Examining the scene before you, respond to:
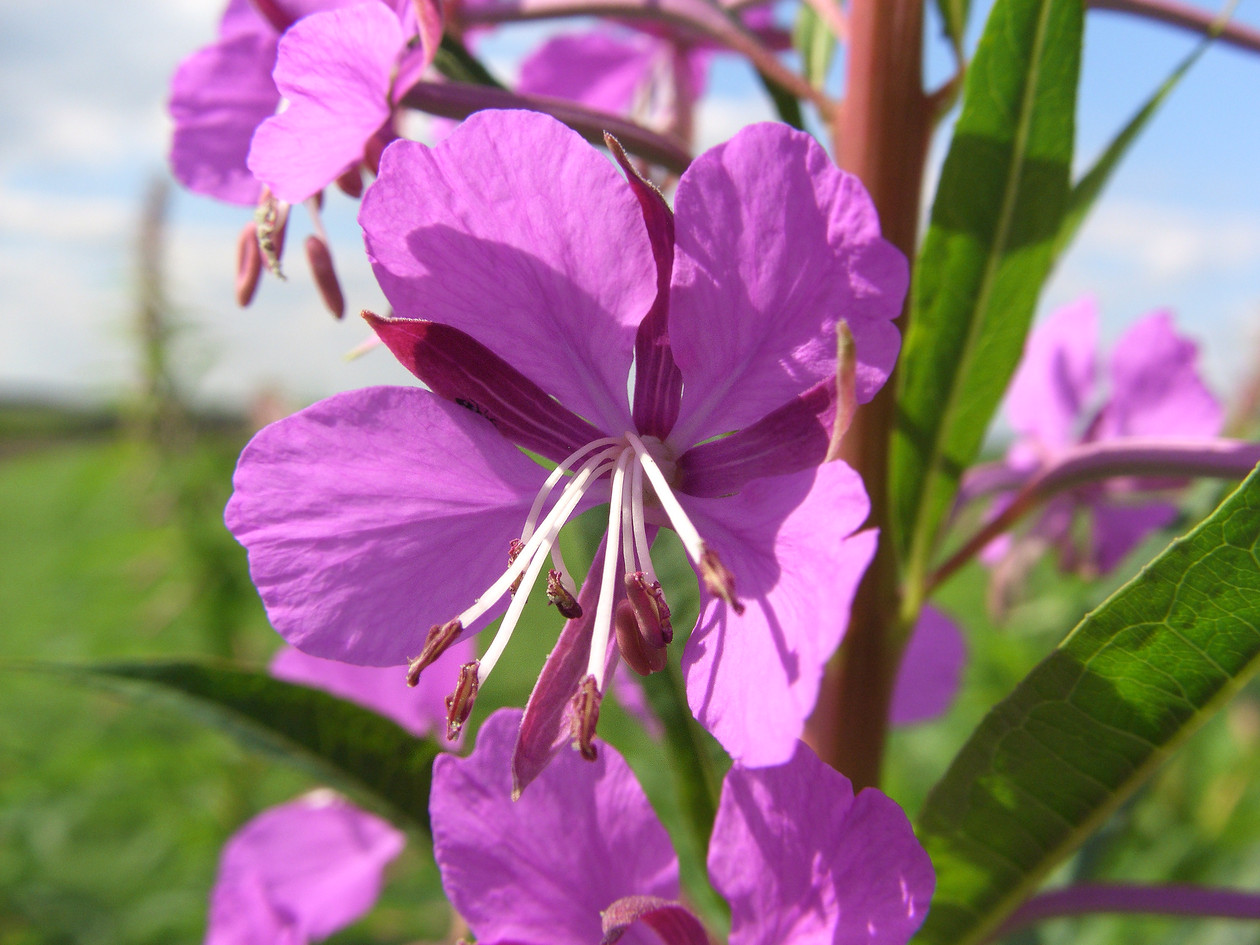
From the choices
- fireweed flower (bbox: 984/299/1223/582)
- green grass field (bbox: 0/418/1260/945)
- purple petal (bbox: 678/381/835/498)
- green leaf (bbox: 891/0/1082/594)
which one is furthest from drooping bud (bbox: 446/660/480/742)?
green grass field (bbox: 0/418/1260/945)

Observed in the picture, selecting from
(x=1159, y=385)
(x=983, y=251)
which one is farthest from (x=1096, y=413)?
(x=983, y=251)

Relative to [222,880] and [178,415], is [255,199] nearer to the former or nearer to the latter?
[222,880]

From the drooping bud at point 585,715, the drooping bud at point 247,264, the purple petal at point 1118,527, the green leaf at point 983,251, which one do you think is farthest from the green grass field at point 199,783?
the drooping bud at point 585,715

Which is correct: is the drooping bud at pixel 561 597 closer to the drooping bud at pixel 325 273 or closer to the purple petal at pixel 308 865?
the drooping bud at pixel 325 273

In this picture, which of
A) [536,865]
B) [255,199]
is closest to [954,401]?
[536,865]

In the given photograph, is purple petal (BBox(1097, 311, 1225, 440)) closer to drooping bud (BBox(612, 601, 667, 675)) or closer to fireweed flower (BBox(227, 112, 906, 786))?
fireweed flower (BBox(227, 112, 906, 786))

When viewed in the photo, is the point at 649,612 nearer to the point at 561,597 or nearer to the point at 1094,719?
the point at 561,597
